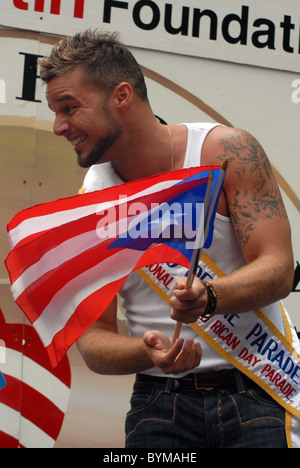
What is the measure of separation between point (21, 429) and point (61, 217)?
114 centimetres

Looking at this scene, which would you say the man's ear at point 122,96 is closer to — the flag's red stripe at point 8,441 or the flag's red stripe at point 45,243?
the flag's red stripe at point 45,243

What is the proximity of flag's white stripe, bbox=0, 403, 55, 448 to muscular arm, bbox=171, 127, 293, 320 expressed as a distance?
4.13 ft

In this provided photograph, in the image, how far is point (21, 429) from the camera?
9.07 feet

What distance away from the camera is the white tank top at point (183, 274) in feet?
6.88

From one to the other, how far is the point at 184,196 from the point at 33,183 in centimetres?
110

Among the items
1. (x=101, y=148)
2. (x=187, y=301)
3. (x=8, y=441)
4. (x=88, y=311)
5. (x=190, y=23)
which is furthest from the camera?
(x=190, y=23)

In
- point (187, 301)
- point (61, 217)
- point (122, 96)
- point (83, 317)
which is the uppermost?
point (122, 96)

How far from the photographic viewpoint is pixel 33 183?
2.88 m

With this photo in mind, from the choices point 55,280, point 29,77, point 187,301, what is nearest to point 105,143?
point 55,280

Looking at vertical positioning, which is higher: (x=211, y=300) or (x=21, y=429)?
(x=211, y=300)

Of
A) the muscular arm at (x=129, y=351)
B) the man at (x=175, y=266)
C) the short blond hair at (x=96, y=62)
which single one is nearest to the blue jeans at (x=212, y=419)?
the man at (x=175, y=266)

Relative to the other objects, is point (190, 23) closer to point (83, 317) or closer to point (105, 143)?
point (105, 143)

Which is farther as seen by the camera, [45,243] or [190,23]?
[190,23]

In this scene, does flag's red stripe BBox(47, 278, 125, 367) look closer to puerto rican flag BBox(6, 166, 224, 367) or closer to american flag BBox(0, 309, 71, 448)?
puerto rican flag BBox(6, 166, 224, 367)
